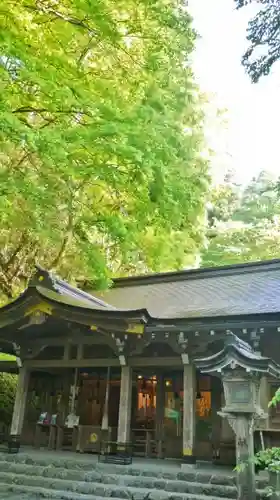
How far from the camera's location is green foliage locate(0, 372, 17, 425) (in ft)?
45.9

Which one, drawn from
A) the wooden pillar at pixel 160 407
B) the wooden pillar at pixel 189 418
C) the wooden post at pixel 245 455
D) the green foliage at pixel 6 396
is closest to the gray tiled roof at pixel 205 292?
the wooden pillar at pixel 189 418

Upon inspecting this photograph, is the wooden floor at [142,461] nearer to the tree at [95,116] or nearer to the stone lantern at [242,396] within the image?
the stone lantern at [242,396]

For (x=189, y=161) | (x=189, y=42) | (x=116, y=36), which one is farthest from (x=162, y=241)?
(x=116, y=36)

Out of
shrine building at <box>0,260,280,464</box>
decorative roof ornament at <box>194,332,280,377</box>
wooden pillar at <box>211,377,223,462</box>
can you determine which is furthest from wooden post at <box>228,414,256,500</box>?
wooden pillar at <box>211,377,223,462</box>

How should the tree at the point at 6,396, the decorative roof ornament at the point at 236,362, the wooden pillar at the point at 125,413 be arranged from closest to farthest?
the decorative roof ornament at the point at 236,362 → the wooden pillar at the point at 125,413 → the tree at the point at 6,396

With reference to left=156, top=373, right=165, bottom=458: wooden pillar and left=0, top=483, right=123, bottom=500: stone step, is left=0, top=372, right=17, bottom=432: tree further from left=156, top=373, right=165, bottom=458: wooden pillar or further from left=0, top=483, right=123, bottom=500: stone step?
left=156, top=373, right=165, bottom=458: wooden pillar

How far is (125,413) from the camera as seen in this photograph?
9.58 metres

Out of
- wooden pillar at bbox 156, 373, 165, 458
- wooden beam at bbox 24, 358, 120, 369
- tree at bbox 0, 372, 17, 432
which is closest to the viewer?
wooden beam at bbox 24, 358, 120, 369

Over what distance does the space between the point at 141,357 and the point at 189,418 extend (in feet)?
5.92

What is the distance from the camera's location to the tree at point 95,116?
7.38m

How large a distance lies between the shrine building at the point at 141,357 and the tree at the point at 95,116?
5.94ft

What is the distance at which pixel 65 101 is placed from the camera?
7.48 meters

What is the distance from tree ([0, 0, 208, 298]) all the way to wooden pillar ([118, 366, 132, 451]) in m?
2.85

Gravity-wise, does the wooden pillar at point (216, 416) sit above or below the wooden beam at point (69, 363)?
below
